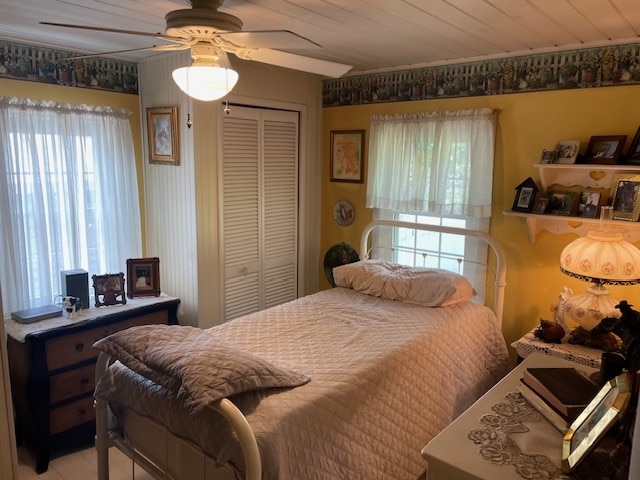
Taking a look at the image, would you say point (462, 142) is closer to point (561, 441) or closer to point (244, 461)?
point (561, 441)

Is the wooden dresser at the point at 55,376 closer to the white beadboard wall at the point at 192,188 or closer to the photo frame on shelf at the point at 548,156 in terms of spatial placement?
the white beadboard wall at the point at 192,188

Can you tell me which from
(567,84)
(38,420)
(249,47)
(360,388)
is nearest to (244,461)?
(360,388)

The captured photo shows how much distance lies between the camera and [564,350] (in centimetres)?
254

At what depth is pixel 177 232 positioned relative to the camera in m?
3.31

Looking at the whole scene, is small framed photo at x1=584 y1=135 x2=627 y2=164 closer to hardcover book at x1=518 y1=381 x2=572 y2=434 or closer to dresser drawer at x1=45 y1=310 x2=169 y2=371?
hardcover book at x1=518 y1=381 x2=572 y2=434

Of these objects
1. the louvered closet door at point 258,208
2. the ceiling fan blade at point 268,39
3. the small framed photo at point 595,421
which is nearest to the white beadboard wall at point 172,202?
the louvered closet door at point 258,208

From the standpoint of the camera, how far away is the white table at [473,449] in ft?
4.37

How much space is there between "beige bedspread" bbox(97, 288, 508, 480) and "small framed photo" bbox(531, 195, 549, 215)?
68 centimetres

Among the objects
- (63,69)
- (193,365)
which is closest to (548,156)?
(193,365)

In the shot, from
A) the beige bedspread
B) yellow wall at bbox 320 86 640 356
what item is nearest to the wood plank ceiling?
yellow wall at bbox 320 86 640 356

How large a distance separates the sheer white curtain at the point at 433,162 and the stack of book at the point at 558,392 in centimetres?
162

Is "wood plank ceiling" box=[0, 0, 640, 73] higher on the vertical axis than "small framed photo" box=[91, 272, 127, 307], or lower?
higher

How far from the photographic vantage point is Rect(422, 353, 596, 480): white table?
52.5 inches

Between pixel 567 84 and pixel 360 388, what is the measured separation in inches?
85.1
